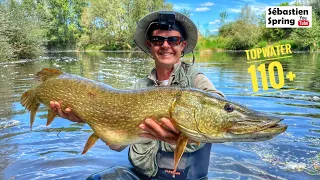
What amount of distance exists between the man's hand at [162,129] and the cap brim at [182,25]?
1100 mm

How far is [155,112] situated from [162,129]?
13 centimetres

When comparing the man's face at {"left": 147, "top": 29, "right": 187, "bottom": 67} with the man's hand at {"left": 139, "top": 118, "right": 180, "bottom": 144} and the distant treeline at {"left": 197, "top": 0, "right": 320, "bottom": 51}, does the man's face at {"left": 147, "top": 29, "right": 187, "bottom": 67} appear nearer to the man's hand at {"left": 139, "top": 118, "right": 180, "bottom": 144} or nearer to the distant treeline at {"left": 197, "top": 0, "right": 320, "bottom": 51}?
the man's hand at {"left": 139, "top": 118, "right": 180, "bottom": 144}

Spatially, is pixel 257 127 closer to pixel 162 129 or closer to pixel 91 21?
pixel 162 129

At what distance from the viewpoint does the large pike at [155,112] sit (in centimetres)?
198

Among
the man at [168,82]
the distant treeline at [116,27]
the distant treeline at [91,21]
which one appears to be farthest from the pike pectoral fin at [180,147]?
the distant treeline at [91,21]

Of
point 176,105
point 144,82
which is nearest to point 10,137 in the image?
point 144,82

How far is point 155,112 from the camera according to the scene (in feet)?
7.27

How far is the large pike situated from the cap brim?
80 centimetres

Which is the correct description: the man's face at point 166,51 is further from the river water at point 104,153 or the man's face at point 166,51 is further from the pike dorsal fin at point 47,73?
the river water at point 104,153

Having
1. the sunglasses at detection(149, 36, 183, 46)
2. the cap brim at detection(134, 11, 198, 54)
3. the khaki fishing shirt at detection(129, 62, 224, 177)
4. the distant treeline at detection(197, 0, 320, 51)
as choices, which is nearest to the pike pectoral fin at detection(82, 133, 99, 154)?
the khaki fishing shirt at detection(129, 62, 224, 177)

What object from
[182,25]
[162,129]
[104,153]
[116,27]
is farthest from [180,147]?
[116,27]

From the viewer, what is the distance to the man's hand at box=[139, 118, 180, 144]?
216 cm

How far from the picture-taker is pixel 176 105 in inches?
84.4

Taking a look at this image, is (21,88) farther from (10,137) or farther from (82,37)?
(82,37)
